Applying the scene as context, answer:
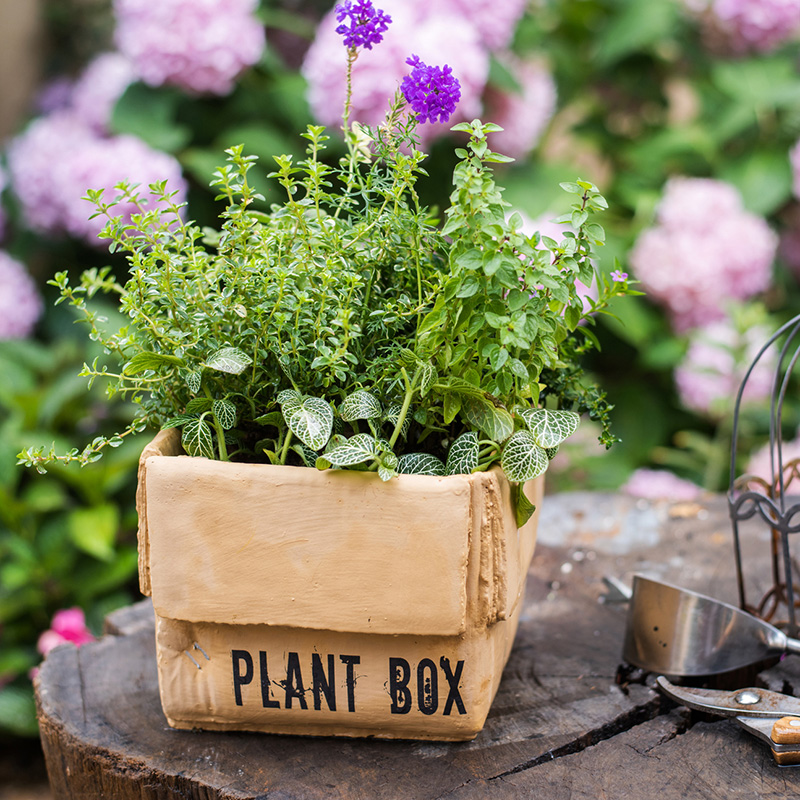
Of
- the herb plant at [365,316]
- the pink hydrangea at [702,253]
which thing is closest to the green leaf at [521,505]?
the herb plant at [365,316]

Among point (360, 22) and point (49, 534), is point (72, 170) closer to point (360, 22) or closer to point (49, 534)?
point (49, 534)

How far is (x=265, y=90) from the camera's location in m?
2.18

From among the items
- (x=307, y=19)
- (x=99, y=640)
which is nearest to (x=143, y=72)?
(x=307, y=19)

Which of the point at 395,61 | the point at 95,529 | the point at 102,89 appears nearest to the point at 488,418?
the point at 395,61

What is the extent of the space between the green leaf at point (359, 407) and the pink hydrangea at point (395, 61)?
104 cm

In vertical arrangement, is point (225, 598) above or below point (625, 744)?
above

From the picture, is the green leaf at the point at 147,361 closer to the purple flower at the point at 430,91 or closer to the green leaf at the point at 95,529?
the purple flower at the point at 430,91

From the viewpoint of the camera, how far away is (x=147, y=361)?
779 millimetres

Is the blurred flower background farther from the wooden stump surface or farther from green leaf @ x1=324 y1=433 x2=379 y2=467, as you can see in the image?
green leaf @ x1=324 y1=433 x2=379 y2=467

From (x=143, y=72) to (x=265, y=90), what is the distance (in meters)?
0.32

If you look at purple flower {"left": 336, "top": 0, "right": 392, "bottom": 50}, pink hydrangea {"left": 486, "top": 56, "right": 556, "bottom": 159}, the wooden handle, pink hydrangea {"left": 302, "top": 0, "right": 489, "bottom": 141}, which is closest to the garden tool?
the wooden handle

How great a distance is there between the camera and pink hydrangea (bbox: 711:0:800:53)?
222cm

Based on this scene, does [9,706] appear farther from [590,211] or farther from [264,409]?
[590,211]

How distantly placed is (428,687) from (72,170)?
1.65 m
